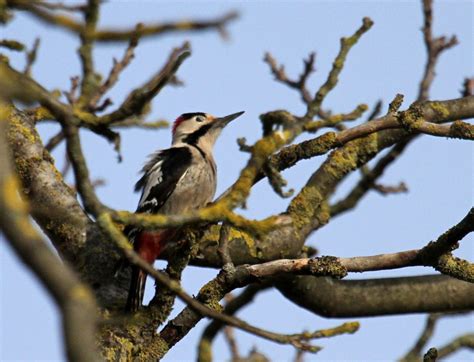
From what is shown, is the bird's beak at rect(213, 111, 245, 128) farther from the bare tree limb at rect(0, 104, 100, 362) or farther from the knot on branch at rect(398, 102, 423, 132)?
the bare tree limb at rect(0, 104, 100, 362)

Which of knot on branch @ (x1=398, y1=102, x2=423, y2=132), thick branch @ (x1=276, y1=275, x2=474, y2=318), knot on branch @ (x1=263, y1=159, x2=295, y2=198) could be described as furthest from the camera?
thick branch @ (x1=276, y1=275, x2=474, y2=318)

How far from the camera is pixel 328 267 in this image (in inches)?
137

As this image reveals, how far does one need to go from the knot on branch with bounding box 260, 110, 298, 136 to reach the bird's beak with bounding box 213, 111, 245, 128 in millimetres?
1587

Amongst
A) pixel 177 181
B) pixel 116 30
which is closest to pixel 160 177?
pixel 177 181

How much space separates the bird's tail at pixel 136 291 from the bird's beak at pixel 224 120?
259 cm

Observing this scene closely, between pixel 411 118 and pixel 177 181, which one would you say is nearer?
A: pixel 411 118

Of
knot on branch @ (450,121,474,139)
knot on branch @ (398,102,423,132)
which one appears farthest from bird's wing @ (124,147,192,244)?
knot on branch @ (450,121,474,139)

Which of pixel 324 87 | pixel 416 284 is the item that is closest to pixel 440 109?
pixel 324 87

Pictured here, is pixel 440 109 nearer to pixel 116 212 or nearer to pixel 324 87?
pixel 324 87

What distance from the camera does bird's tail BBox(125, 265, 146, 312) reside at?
12.8 ft

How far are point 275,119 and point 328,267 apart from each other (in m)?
1.76

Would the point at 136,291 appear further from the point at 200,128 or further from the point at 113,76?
the point at 200,128

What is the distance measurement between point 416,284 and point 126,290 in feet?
5.24

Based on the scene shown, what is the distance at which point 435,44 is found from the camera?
6.38 meters
